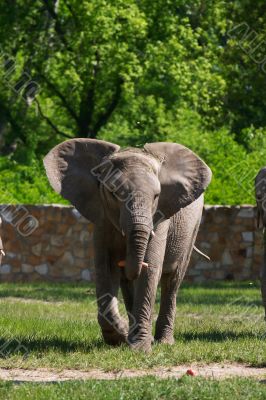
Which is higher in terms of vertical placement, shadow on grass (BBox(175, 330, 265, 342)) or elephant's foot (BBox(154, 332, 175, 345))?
elephant's foot (BBox(154, 332, 175, 345))

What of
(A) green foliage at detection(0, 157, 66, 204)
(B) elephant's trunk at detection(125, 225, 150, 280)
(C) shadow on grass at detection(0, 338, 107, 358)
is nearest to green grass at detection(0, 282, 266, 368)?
(C) shadow on grass at detection(0, 338, 107, 358)

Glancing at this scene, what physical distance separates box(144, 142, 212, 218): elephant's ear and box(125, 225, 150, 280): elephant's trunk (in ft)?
3.12

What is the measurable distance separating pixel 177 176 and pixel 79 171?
90cm

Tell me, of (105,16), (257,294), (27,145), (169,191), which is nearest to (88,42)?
(105,16)

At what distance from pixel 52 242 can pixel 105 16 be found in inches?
364

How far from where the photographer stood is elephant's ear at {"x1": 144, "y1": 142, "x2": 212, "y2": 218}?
433 inches

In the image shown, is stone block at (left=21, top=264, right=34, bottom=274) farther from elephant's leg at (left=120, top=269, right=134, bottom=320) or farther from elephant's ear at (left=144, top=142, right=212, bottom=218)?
elephant's ear at (left=144, top=142, right=212, bottom=218)

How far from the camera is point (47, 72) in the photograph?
33.7 metres

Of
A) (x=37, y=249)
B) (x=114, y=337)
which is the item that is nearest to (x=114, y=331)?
(x=114, y=337)

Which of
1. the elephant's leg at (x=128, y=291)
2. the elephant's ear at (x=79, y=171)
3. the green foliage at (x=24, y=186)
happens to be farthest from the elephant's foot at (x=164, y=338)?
the green foliage at (x=24, y=186)

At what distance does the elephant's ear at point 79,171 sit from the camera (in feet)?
36.3

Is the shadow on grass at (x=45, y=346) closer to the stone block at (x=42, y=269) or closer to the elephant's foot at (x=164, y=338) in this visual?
the elephant's foot at (x=164, y=338)

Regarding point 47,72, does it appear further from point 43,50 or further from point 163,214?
point 163,214

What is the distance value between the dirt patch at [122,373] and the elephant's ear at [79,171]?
1728 mm
